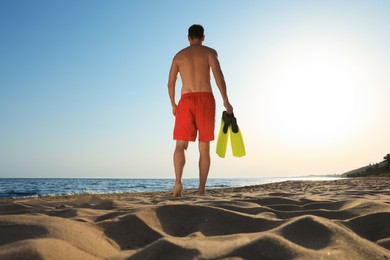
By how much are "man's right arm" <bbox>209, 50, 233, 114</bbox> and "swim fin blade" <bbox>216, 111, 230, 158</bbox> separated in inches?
4.4

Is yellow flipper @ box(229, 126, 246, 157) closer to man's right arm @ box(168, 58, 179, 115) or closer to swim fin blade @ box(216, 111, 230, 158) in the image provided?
swim fin blade @ box(216, 111, 230, 158)

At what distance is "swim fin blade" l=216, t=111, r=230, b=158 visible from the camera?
4.44 meters

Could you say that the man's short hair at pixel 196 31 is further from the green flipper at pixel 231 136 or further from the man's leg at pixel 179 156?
the man's leg at pixel 179 156

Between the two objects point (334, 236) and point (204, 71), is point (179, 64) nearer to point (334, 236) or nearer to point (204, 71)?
point (204, 71)

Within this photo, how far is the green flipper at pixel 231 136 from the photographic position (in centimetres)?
443

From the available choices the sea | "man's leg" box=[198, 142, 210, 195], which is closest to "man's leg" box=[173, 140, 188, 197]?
"man's leg" box=[198, 142, 210, 195]

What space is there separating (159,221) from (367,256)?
102cm

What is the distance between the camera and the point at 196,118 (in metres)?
4.26

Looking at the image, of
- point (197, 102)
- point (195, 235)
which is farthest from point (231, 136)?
point (195, 235)

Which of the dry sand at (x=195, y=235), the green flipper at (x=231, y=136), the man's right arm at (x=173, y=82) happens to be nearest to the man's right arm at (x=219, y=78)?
the green flipper at (x=231, y=136)

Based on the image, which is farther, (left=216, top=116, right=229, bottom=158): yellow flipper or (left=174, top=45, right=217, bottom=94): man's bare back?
(left=216, top=116, right=229, bottom=158): yellow flipper

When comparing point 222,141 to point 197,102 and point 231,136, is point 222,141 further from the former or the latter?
point 197,102

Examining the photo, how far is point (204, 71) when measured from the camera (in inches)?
173

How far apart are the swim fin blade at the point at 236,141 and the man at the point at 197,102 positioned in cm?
24
